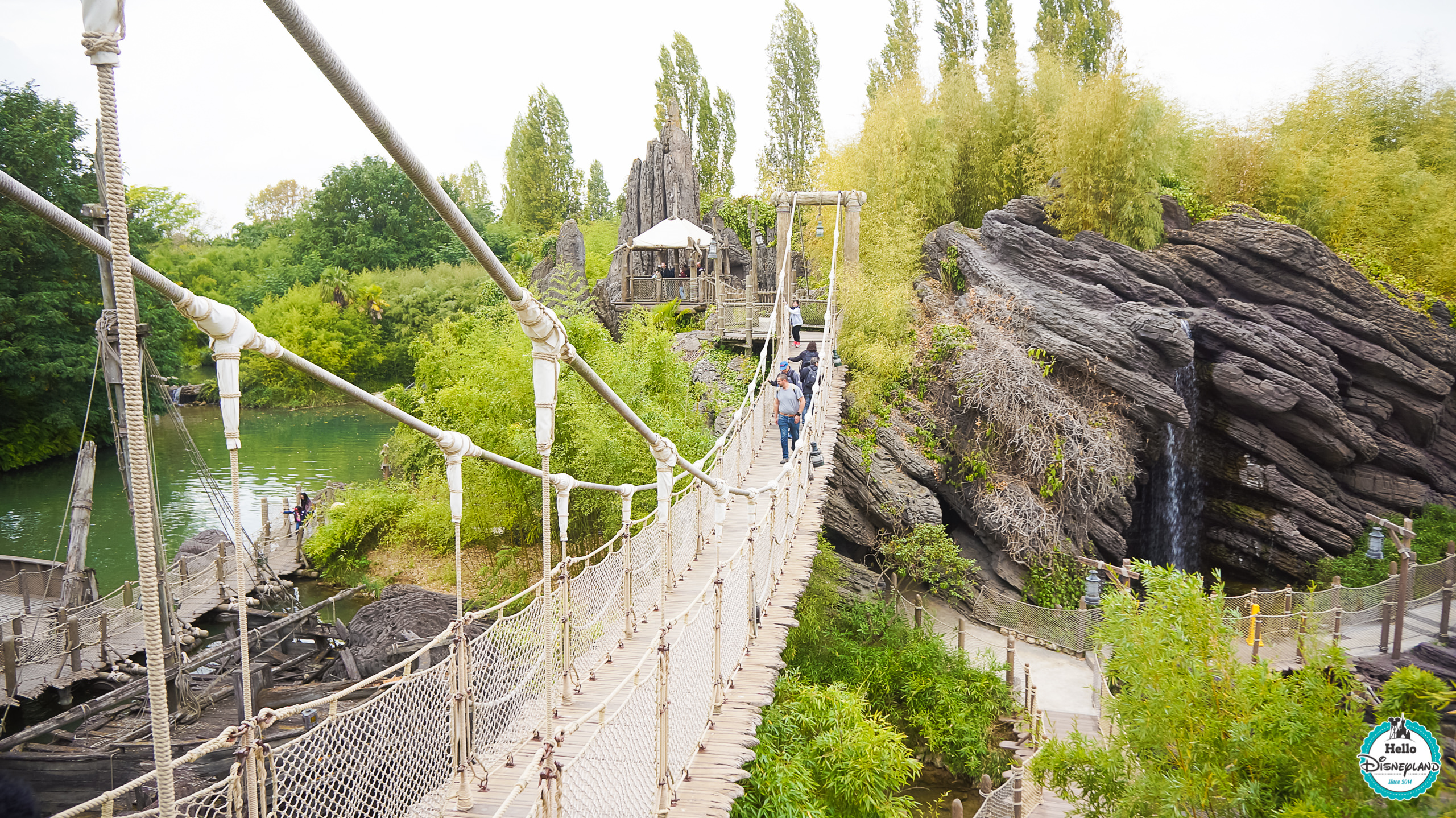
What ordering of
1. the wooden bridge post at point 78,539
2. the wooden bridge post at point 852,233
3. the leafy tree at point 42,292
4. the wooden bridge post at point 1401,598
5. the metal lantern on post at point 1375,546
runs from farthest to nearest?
the leafy tree at point 42,292
the wooden bridge post at point 852,233
the metal lantern on post at point 1375,546
the wooden bridge post at point 78,539
the wooden bridge post at point 1401,598

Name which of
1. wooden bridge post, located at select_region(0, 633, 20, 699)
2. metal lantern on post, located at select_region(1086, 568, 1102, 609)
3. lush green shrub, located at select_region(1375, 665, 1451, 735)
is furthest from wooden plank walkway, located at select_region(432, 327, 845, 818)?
wooden bridge post, located at select_region(0, 633, 20, 699)

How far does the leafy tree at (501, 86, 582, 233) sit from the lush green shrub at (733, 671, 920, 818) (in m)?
22.5

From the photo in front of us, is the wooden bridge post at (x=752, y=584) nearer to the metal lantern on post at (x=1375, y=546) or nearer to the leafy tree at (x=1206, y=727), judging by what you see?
the leafy tree at (x=1206, y=727)

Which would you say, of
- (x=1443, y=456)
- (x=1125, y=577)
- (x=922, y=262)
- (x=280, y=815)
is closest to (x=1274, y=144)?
(x=1443, y=456)

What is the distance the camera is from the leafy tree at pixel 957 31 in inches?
746

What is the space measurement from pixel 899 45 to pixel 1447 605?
1627cm

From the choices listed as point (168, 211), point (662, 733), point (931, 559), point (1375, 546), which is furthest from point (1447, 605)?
point (168, 211)

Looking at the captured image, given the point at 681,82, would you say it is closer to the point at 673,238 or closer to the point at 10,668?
the point at 673,238

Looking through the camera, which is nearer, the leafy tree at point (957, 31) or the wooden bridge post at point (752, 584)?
the wooden bridge post at point (752, 584)

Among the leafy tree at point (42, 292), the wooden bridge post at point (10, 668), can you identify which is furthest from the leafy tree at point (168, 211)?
the wooden bridge post at point (10, 668)

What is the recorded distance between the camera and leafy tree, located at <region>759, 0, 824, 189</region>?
23.0 m

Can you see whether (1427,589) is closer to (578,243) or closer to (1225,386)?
(1225,386)

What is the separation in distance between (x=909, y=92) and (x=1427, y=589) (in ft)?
32.2

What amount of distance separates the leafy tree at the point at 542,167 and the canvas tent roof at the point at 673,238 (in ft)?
44.0
